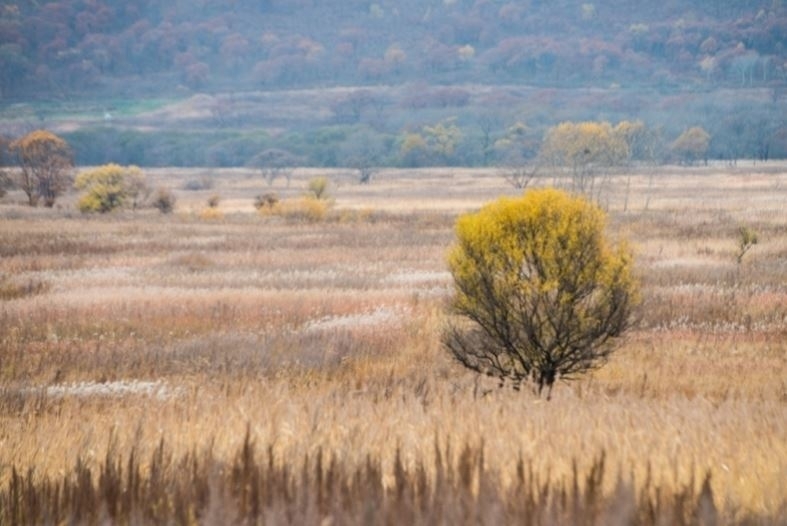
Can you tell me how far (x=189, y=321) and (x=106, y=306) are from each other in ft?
10.4

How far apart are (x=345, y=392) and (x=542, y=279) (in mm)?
4746

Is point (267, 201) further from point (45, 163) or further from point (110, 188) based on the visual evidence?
point (45, 163)

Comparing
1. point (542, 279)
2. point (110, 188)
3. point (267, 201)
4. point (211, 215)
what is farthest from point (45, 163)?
point (542, 279)

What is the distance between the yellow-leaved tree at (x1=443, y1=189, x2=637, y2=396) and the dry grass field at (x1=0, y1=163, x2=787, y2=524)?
32.1 inches

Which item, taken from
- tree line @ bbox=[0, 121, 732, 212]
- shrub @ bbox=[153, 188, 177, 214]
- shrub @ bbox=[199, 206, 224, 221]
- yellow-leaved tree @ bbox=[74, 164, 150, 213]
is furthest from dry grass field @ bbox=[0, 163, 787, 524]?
tree line @ bbox=[0, 121, 732, 212]

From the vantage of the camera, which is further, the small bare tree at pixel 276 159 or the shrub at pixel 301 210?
the small bare tree at pixel 276 159

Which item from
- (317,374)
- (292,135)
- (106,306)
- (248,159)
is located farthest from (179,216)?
(292,135)

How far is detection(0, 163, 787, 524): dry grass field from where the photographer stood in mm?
4766

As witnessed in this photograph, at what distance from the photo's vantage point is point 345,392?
35.1ft

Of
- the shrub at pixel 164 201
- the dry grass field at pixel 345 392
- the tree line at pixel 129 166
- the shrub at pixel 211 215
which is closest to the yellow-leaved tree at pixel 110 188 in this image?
the tree line at pixel 129 166

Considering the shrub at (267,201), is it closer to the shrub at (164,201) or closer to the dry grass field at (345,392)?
the shrub at (164,201)

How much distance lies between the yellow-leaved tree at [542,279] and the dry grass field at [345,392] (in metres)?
0.82

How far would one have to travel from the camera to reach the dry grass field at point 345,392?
477 centimetres

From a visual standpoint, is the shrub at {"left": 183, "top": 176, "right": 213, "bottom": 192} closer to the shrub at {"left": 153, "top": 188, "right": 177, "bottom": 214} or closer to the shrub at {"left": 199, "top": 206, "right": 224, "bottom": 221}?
the shrub at {"left": 153, "top": 188, "right": 177, "bottom": 214}
